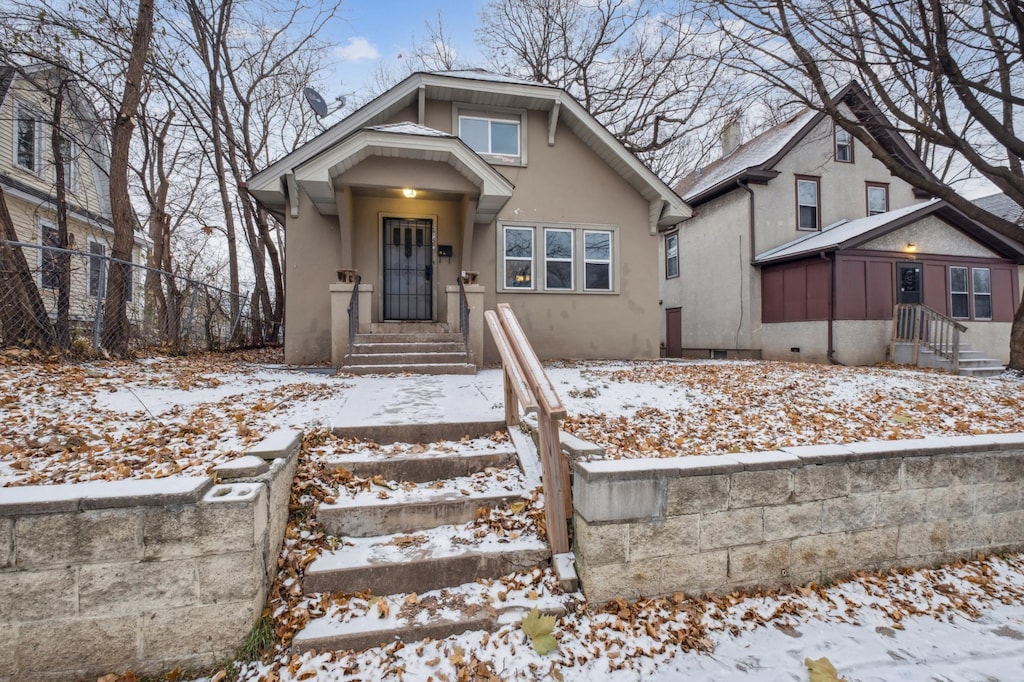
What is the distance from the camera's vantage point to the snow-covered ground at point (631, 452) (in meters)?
2.20

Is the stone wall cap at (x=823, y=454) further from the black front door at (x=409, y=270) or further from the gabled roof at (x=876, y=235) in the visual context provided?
the gabled roof at (x=876, y=235)

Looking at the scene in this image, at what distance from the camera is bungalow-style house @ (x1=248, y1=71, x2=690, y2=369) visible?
7.82 meters

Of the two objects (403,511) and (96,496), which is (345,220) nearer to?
(403,511)

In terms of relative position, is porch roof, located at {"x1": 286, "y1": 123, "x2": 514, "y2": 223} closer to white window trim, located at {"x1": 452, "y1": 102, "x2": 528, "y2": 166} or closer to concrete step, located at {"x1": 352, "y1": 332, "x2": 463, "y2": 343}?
white window trim, located at {"x1": 452, "y1": 102, "x2": 528, "y2": 166}

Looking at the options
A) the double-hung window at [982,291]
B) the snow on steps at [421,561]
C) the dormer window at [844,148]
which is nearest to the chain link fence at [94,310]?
the snow on steps at [421,561]

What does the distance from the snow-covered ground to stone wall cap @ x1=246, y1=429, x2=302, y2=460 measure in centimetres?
30

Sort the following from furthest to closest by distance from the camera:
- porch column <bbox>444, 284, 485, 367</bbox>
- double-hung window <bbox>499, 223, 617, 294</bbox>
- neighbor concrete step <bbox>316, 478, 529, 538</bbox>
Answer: double-hung window <bbox>499, 223, 617, 294</bbox> → porch column <bbox>444, 284, 485, 367</bbox> → neighbor concrete step <bbox>316, 478, 529, 538</bbox>

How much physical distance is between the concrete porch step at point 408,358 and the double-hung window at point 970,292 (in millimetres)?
13090

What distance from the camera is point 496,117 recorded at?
9.60 m

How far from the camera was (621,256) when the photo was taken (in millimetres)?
9969

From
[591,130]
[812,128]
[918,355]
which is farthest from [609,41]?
[918,355]

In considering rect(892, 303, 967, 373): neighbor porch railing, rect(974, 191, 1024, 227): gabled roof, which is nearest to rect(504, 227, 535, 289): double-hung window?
rect(892, 303, 967, 373): neighbor porch railing

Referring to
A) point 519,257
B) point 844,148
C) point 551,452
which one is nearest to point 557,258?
point 519,257

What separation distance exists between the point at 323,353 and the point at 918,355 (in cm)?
1293
